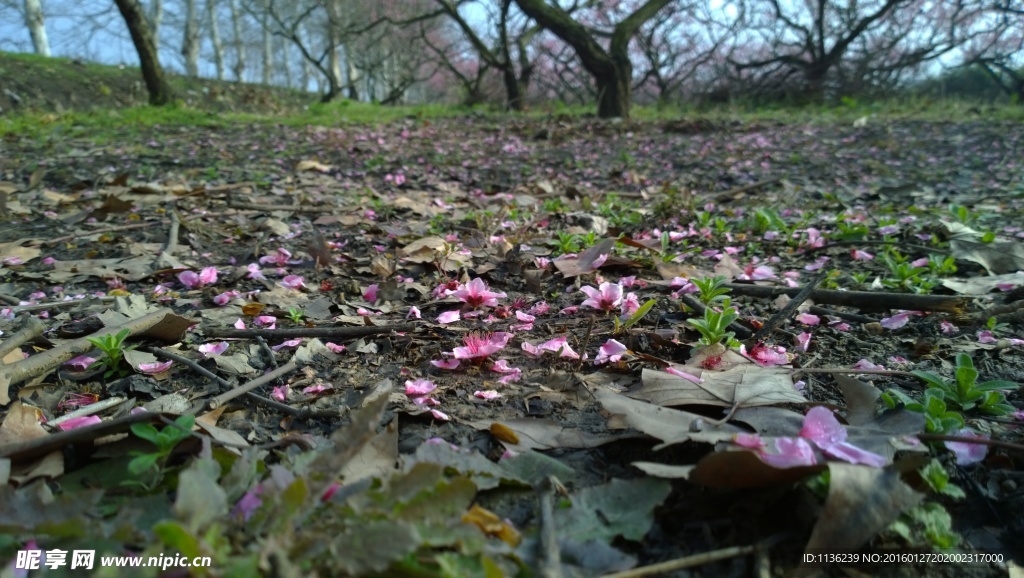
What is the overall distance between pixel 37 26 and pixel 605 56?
2221 cm

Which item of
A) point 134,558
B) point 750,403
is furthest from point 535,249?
point 134,558

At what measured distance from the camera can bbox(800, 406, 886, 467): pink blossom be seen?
3.14 ft

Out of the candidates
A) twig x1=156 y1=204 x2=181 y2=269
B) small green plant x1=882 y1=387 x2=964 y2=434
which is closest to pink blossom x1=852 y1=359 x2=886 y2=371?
small green plant x1=882 y1=387 x2=964 y2=434

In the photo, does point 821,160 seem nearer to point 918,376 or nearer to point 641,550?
point 918,376

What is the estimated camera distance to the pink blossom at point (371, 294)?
2254 millimetres

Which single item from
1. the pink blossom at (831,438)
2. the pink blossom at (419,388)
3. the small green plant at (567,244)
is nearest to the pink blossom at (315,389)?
the pink blossom at (419,388)

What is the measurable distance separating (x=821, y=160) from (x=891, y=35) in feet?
40.9

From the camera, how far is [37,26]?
20859 millimetres

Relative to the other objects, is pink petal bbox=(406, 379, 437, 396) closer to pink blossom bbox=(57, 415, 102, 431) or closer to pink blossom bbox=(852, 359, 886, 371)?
pink blossom bbox=(57, 415, 102, 431)

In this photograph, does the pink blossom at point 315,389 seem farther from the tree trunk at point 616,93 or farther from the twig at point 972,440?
the tree trunk at point 616,93

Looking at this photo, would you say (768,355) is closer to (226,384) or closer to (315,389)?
(315,389)

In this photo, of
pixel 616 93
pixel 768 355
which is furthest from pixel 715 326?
pixel 616 93

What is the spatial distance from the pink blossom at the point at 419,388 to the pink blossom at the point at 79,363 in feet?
2.88

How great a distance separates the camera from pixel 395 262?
262cm
